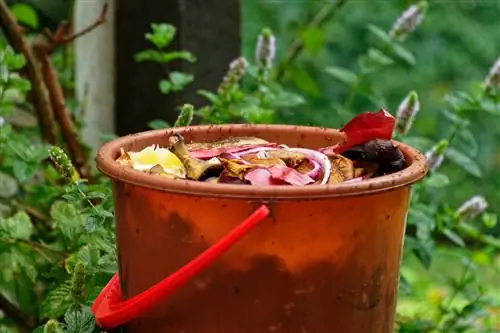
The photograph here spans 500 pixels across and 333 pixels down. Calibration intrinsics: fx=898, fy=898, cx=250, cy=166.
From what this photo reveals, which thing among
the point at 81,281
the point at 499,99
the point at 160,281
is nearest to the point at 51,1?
the point at 499,99

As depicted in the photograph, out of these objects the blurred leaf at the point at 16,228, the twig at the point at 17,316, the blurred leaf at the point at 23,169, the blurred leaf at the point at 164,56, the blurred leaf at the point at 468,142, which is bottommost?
the twig at the point at 17,316

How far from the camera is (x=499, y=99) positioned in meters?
1.70

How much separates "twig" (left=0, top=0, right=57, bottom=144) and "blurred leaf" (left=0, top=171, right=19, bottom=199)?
0.12 metres

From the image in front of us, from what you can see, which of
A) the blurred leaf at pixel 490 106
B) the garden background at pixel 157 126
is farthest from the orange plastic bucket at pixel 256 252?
the blurred leaf at pixel 490 106

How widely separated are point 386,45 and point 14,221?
33.4 inches

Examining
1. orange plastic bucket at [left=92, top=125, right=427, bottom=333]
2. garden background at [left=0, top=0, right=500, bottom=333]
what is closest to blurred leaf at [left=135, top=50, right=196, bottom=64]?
garden background at [left=0, top=0, right=500, bottom=333]

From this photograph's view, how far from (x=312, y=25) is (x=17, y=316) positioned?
107 cm

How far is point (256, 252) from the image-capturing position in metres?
0.93

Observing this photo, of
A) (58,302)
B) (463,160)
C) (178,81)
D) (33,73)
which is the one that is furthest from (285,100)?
(58,302)

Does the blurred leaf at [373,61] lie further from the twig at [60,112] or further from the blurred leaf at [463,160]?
the twig at [60,112]

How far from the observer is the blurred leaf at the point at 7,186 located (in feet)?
5.50

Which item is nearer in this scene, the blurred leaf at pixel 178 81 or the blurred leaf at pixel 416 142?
the blurred leaf at pixel 178 81

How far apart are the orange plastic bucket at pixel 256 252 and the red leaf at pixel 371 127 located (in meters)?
0.08

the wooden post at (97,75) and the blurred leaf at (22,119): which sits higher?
the wooden post at (97,75)
